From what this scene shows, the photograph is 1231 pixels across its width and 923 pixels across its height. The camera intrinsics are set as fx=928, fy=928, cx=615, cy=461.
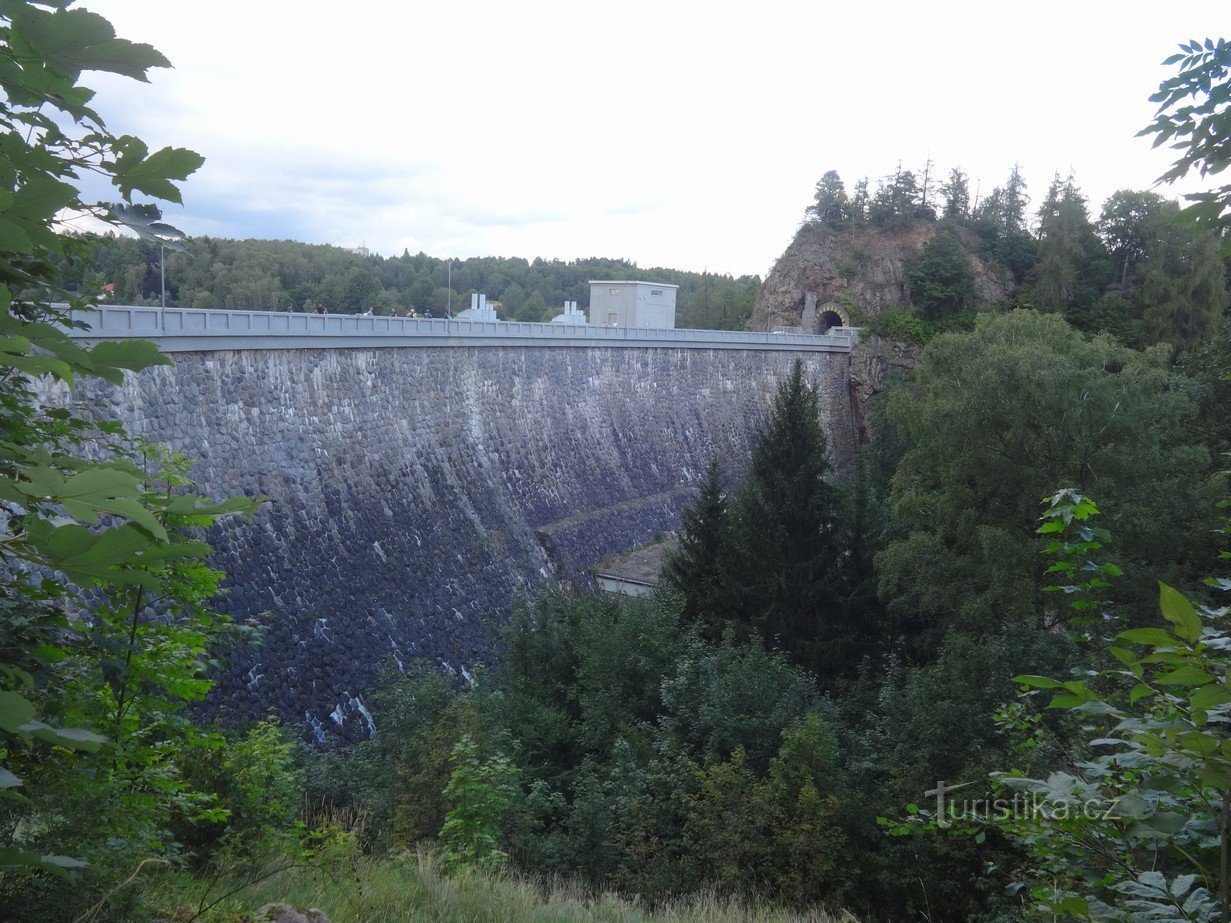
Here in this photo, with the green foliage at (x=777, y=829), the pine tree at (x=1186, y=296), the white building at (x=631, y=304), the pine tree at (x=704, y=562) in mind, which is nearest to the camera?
the green foliage at (x=777, y=829)

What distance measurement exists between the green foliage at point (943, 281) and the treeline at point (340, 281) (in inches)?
535

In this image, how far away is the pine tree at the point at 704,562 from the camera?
18812mm

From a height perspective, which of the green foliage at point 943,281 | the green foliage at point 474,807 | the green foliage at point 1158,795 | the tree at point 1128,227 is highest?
the tree at point 1128,227

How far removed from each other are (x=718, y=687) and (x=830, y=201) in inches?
1894

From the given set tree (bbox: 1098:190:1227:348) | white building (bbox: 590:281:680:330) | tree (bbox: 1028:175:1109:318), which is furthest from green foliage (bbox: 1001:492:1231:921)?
tree (bbox: 1028:175:1109:318)

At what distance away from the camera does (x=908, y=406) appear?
2092 centimetres

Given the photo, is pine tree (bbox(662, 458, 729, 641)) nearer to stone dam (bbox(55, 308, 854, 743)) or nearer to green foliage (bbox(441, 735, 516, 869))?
stone dam (bbox(55, 308, 854, 743))

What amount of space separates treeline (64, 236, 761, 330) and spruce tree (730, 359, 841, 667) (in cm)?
1202

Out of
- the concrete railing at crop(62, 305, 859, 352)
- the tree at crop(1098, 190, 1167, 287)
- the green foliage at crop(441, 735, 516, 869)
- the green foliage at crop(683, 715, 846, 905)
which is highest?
the tree at crop(1098, 190, 1167, 287)

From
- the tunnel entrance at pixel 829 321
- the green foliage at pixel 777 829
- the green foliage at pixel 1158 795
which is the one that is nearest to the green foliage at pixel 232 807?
the green foliage at pixel 777 829

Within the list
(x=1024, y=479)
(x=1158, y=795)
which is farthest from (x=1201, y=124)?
(x=1024, y=479)

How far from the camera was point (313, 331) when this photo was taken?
19.3 metres

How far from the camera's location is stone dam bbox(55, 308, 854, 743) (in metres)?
15.8

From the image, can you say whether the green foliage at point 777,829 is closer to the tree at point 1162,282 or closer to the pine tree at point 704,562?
the pine tree at point 704,562
